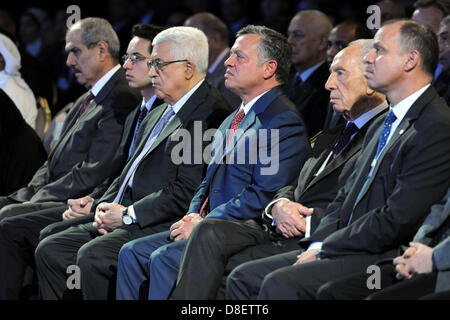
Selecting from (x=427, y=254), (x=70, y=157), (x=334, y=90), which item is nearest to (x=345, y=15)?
(x=70, y=157)

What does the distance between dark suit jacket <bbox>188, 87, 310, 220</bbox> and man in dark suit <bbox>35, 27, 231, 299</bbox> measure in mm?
223

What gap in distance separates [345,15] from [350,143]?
409 cm

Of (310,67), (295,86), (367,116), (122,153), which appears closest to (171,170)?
(122,153)

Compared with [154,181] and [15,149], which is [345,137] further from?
[15,149]

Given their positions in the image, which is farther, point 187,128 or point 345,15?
point 345,15

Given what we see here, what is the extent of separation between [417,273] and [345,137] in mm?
949

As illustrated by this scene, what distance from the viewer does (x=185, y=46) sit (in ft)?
15.1

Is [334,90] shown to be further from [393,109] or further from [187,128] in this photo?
[187,128]

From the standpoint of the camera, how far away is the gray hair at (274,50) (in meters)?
4.23

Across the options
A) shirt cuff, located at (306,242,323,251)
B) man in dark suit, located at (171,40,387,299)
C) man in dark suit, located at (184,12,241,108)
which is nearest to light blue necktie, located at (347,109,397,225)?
shirt cuff, located at (306,242,323,251)

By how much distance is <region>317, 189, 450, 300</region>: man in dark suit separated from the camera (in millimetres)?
2943

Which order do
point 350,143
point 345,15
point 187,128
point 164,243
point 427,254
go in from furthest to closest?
point 345,15, point 187,128, point 164,243, point 350,143, point 427,254

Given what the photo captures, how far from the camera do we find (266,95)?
415 cm

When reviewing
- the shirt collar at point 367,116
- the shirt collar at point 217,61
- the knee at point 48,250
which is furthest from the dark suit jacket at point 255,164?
the shirt collar at point 217,61
